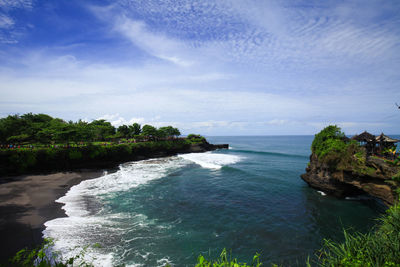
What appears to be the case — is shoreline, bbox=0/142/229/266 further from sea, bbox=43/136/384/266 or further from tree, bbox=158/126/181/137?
tree, bbox=158/126/181/137

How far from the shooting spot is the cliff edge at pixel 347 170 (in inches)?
611

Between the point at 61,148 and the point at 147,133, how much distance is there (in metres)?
26.9

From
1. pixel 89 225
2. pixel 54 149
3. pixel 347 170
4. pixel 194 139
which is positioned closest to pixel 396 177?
pixel 347 170

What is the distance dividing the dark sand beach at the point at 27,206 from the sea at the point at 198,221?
3.13ft

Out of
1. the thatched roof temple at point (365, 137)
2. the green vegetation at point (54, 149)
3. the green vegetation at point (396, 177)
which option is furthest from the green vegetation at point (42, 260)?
the thatched roof temple at point (365, 137)

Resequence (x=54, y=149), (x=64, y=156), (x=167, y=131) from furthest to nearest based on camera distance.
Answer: (x=167, y=131) < (x=64, y=156) < (x=54, y=149)

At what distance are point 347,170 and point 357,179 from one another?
121 centimetres

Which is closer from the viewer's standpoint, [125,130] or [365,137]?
[365,137]

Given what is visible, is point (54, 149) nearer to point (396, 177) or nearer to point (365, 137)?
point (396, 177)

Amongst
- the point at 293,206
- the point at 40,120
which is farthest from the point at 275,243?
the point at 40,120

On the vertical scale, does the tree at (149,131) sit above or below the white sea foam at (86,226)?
above

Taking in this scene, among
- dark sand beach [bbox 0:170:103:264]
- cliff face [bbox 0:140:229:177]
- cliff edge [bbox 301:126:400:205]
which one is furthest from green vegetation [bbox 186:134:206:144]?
cliff edge [bbox 301:126:400:205]

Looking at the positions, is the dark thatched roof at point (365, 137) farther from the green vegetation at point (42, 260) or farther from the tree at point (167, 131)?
the tree at point (167, 131)

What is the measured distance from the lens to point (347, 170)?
62.2 feet
